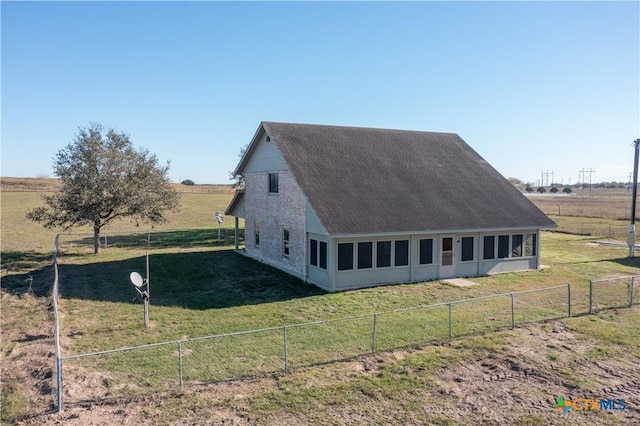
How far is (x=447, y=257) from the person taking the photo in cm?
2295

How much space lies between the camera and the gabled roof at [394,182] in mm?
21516

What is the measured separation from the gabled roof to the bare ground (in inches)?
349

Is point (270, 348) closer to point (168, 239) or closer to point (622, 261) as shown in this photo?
point (622, 261)

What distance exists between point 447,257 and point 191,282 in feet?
40.9

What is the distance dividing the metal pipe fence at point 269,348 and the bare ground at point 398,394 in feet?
1.06

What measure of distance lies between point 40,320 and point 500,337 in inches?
605

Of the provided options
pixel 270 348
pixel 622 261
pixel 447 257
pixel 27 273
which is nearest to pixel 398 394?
pixel 270 348

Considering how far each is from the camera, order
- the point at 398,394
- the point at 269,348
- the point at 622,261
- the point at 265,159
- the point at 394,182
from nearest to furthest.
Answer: the point at 398,394 < the point at 269,348 < the point at 394,182 < the point at 265,159 < the point at 622,261

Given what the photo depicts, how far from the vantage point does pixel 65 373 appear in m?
11.5

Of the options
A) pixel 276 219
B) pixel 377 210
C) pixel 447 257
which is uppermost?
pixel 377 210

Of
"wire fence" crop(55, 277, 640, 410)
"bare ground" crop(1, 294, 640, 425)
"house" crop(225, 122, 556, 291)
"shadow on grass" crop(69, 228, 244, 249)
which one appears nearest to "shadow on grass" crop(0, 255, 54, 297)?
"shadow on grass" crop(69, 228, 244, 249)

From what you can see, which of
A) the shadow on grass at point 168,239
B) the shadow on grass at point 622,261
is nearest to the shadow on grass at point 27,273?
the shadow on grass at point 168,239

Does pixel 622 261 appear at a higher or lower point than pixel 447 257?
lower

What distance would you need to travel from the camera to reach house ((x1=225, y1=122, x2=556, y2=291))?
21.0 m
